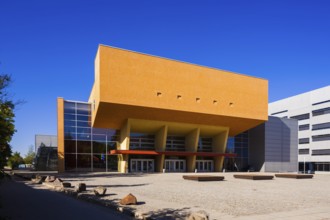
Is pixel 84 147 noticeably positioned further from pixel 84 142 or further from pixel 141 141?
pixel 141 141

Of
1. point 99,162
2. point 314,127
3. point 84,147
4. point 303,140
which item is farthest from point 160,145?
point 303,140

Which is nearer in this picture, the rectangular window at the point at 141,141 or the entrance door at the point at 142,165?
the entrance door at the point at 142,165

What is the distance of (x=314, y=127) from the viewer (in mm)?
75375

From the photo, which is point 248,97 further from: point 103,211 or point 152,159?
point 103,211

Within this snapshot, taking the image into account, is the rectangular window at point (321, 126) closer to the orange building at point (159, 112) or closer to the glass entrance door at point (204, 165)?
the orange building at point (159, 112)

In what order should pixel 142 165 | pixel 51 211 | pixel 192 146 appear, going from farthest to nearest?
pixel 192 146 → pixel 142 165 → pixel 51 211

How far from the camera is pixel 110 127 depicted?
4644 cm

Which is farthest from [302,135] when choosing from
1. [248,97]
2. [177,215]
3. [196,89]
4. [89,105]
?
[177,215]

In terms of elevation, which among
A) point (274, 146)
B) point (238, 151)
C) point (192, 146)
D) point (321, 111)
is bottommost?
point (238, 151)

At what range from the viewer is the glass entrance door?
51.5 meters

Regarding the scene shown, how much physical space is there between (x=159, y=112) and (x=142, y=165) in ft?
32.1

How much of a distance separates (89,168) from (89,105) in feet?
31.9

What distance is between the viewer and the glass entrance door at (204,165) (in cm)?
5150

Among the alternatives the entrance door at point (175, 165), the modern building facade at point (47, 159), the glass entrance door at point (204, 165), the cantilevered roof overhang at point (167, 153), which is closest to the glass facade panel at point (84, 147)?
the cantilevered roof overhang at point (167, 153)
